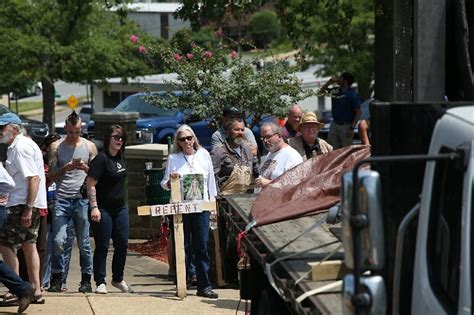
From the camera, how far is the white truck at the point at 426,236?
3.94 metres

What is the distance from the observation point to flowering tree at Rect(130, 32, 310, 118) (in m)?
14.2

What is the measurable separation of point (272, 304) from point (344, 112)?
11256 millimetres

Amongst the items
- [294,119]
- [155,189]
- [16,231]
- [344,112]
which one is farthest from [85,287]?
[344,112]

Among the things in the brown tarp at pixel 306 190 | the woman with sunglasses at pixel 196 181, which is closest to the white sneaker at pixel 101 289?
the woman with sunglasses at pixel 196 181

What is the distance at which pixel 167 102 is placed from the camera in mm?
14281

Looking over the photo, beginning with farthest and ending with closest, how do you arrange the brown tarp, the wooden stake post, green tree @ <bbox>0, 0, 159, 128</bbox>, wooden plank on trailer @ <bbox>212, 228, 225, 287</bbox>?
green tree @ <bbox>0, 0, 159, 128</bbox>
wooden plank on trailer @ <bbox>212, 228, 225, 287</bbox>
the wooden stake post
the brown tarp

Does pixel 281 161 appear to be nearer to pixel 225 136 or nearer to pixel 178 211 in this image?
pixel 178 211

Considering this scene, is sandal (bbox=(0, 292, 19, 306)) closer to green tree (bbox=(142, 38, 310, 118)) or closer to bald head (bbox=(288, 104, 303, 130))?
bald head (bbox=(288, 104, 303, 130))

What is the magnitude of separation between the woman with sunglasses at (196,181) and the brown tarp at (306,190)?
2996 millimetres

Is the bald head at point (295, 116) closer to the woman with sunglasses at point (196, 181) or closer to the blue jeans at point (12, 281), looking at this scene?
the woman with sunglasses at point (196, 181)

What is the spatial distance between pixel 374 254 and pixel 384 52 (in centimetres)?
1309

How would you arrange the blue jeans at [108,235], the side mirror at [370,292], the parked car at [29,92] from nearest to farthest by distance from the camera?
the side mirror at [370,292]
the blue jeans at [108,235]
the parked car at [29,92]

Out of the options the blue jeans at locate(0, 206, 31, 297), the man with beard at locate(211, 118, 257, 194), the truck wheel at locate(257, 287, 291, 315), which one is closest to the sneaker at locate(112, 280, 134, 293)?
the man with beard at locate(211, 118, 257, 194)

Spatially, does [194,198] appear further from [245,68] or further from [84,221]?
[245,68]
